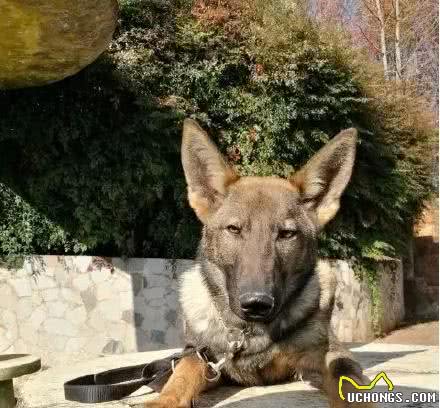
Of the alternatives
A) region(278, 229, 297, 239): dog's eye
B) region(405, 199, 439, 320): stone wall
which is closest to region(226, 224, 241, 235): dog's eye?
region(278, 229, 297, 239): dog's eye

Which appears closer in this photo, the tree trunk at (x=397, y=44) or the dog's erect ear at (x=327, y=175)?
the dog's erect ear at (x=327, y=175)

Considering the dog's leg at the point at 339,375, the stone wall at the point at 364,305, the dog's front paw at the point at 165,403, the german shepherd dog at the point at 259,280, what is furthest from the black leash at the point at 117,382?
the stone wall at the point at 364,305

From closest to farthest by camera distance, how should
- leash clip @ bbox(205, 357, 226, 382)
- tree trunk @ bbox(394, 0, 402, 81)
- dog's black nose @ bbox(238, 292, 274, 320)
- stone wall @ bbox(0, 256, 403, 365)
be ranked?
dog's black nose @ bbox(238, 292, 274, 320) → leash clip @ bbox(205, 357, 226, 382) → stone wall @ bbox(0, 256, 403, 365) → tree trunk @ bbox(394, 0, 402, 81)

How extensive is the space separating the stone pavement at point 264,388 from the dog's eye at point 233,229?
30.6 inches

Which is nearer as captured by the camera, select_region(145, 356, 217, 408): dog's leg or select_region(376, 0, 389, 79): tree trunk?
select_region(145, 356, 217, 408): dog's leg

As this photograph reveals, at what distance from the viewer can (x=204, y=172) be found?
3145 millimetres

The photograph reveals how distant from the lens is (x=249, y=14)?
9945 mm

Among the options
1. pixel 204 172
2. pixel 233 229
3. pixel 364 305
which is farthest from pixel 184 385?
pixel 364 305

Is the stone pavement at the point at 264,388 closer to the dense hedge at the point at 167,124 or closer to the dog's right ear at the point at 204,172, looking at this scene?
the dog's right ear at the point at 204,172

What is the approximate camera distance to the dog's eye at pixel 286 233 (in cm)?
271

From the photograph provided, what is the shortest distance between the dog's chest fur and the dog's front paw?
1.45 feet

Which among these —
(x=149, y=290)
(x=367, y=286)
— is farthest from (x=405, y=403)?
(x=367, y=286)

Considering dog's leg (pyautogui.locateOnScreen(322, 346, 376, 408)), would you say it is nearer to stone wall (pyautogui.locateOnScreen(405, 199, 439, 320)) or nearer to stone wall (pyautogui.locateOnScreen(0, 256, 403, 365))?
stone wall (pyautogui.locateOnScreen(0, 256, 403, 365))

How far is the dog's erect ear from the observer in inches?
120
